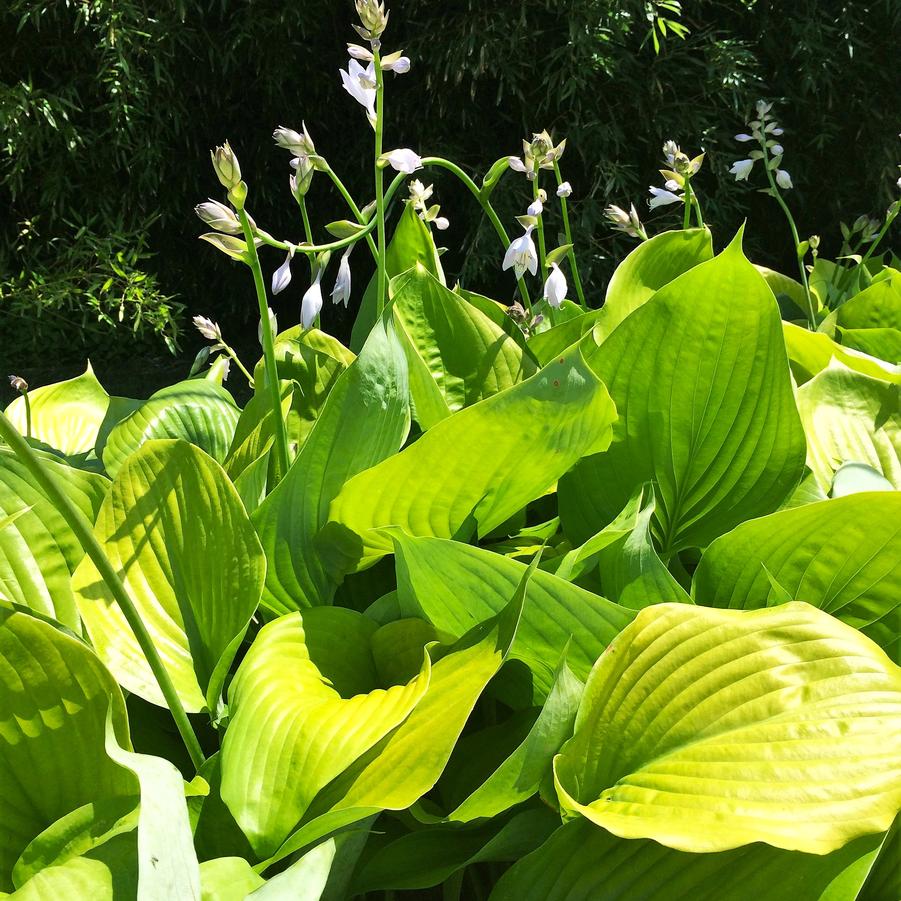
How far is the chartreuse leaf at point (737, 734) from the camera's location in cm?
35

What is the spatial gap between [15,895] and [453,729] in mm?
178

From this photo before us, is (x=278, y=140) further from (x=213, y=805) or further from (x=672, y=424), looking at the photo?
(x=213, y=805)

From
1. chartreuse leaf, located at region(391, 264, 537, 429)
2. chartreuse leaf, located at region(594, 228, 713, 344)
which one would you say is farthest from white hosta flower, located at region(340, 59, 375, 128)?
chartreuse leaf, located at region(594, 228, 713, 344)

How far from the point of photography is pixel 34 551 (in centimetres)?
50

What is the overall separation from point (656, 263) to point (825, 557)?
1.23 feet

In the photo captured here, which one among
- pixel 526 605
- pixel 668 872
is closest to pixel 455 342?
pixel 526 605

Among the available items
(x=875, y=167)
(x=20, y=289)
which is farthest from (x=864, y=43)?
(x=20, y=289)

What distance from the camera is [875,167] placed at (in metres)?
3.88

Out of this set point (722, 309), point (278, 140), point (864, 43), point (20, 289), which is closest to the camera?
point (722, 309)

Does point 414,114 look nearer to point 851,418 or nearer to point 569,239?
point 569,239

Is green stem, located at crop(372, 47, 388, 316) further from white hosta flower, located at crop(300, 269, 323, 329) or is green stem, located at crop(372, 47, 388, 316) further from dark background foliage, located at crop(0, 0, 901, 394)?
dark background foliage, located at crop(0, 0, 901, 394)

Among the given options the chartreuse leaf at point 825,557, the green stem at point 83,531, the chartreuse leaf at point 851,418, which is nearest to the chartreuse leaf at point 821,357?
the chartreuse leaf at point 851,418

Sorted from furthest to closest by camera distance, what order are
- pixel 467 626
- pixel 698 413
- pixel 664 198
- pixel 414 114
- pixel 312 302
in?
pixel 414 114 → pixel 664 198 → pixel 312 302 → pixel 698 413 → pixel 467 626

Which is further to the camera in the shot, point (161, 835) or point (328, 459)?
point (328, 459)
